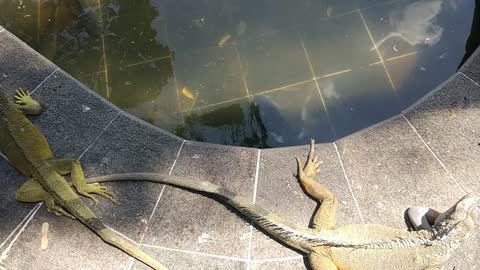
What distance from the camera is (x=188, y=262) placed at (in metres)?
4.27

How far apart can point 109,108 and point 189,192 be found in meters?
1.36

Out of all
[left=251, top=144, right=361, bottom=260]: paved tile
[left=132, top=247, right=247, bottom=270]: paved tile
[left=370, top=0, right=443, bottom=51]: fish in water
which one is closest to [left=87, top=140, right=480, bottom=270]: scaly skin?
[left=251, top=144, right=361, bottom=260]: paved tile

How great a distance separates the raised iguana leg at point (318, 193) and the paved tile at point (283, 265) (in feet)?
1.12

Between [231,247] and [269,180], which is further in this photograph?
[269,180]

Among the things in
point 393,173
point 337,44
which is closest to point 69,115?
point 337,44

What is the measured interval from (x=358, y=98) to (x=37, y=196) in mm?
3501

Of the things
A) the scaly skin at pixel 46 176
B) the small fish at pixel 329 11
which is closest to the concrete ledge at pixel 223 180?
the scaly skin at pixel 46 176

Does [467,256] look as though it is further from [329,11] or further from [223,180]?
[329,11]

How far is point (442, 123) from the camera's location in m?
4.83

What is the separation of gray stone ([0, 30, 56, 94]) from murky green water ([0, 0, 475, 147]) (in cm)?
30

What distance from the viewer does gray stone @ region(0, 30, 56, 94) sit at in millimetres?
5301

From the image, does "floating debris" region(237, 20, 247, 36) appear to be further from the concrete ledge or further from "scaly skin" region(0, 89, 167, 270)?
"scaly skin" region(0, 89, 167, 270)

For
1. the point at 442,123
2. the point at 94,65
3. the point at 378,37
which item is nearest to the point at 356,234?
the point at 442,123

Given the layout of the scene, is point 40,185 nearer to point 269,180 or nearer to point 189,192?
point 189,192
